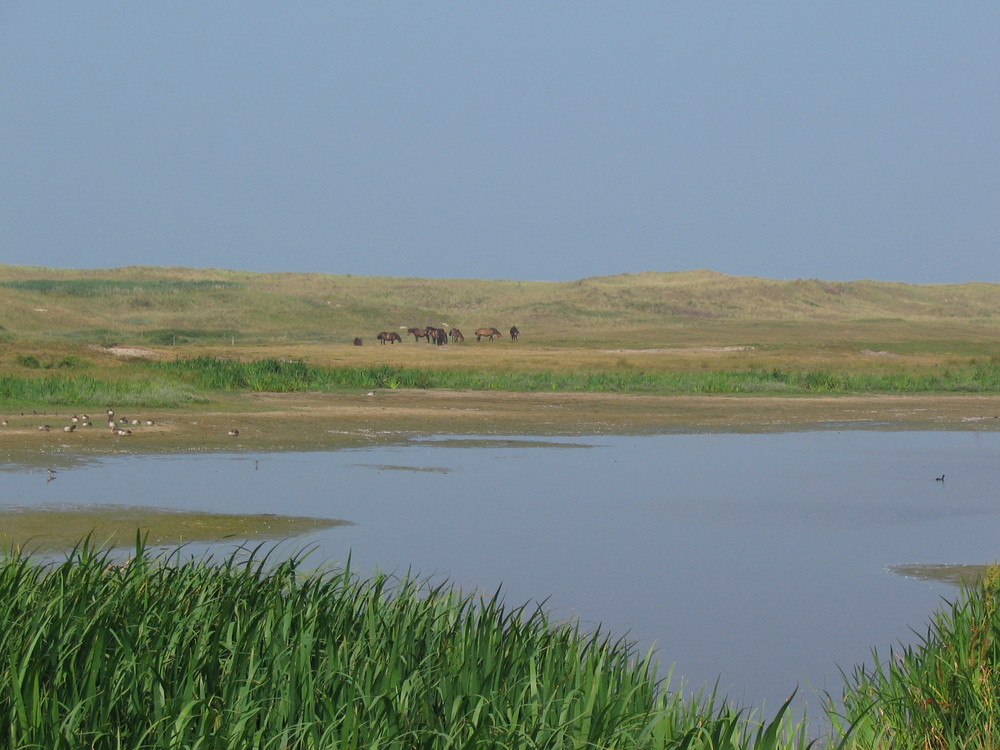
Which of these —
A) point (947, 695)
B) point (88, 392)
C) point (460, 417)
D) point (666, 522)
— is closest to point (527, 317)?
point (460, 417)

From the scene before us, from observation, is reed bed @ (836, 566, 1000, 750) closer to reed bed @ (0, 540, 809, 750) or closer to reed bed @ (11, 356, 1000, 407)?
reed bed @ (0, 540, 809, 750)

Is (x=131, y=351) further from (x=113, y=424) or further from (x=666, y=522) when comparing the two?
(x=666, y=522)

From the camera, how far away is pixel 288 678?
5.25 metres

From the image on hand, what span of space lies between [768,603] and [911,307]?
435 ft

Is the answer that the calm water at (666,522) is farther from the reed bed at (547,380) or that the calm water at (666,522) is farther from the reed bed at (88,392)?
the reed bed at (547,380)

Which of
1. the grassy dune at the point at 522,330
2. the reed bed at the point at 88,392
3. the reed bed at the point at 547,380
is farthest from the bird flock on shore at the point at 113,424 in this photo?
the reed bed at the point at 547,380

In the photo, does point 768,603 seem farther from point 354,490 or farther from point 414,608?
point 354,490

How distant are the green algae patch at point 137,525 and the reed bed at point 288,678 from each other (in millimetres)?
5581

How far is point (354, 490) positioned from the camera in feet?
54.2

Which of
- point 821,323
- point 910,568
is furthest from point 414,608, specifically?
point 821,323

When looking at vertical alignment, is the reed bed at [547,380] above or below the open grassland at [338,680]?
below

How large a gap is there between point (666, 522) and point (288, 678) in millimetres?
9709

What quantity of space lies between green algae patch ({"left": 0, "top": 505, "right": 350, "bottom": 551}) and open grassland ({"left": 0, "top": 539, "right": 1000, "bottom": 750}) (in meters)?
5.52

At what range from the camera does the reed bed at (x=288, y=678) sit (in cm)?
486
